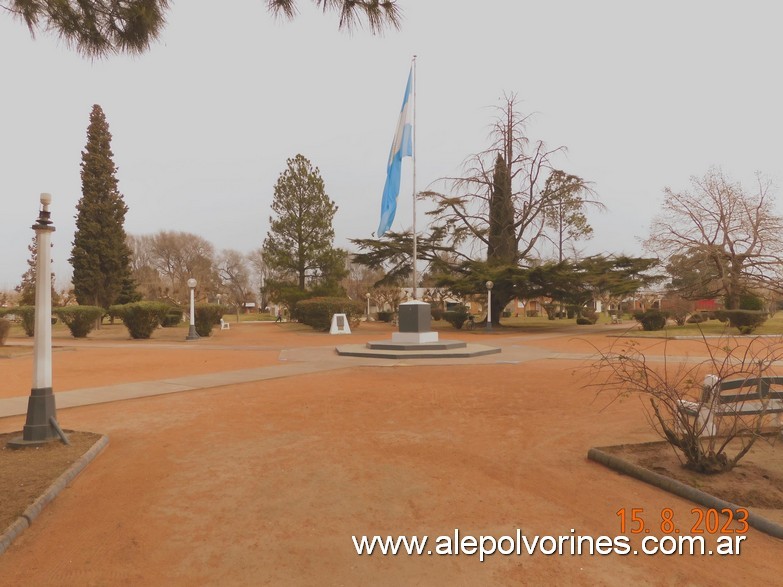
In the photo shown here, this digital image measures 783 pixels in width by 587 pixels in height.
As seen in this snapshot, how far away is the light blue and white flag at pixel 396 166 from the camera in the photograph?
17.0 meters

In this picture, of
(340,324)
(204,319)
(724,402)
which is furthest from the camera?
(340,324)

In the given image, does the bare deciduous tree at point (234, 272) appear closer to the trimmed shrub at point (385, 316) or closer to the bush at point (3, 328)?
the trimmed shrub at point (385, 316)

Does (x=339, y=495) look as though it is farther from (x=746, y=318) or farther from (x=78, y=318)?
(x=746, y=318)

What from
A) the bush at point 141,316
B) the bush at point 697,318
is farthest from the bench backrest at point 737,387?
the bush at point 697,318

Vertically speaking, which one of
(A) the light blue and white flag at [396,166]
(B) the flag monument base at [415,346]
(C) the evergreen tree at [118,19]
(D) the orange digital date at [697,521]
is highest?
(A) the light blue and white flag at [396,166]

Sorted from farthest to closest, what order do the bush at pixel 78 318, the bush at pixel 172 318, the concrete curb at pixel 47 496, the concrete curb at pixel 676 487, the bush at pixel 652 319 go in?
1. the bush at pixel 172 318
2. the bush at pixel 652 319
3. the bush at pixel 78 318
4. the concrete curb at pixel 676 487
5. the concrete curb at pixel 47 496

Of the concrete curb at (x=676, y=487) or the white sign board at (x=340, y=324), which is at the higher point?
the white sign board at (x=340, y=324)

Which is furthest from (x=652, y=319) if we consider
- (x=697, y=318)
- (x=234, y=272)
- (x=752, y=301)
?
(x=234, y=272)

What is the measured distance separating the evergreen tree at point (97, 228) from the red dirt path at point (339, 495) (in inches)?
1224

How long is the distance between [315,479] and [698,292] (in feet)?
106

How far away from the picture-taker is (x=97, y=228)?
3375 cm

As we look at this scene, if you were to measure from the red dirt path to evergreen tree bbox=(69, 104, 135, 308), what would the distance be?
31.1 meters

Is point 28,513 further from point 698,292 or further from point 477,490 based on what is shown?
point 698,292

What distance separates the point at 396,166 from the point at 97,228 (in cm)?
2716
